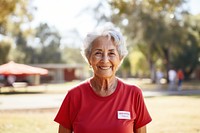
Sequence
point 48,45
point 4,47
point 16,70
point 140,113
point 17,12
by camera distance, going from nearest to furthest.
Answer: point 140,113, point 17,12, point 16,70, point 4,47, point 48,45

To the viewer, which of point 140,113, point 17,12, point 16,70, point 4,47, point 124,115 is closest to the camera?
point 124,115

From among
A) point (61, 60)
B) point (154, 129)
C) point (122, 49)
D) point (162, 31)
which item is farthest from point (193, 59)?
point (122, 49)

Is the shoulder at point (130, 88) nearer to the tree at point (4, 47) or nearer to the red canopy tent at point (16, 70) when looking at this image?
the red canopy tent at point (16, 70)

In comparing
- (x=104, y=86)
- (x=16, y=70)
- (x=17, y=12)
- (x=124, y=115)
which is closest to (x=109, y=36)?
(x=104, y=86)

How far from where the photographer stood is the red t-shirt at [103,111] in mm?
3031

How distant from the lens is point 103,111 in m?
3.07

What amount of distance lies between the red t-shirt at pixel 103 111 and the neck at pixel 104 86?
0.11 feet

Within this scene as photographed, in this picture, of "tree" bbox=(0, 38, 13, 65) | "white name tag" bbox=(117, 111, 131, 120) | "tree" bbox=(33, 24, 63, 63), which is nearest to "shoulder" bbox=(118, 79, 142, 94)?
"white name tag" bbox=(117, 111, 131, 120)

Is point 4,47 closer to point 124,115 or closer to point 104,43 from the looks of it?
point 104,43

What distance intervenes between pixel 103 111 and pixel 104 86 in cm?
23

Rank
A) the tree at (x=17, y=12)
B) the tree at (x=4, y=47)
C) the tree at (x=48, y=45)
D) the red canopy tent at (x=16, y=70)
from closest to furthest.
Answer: the tree at (x=17, y=12) → the red canopy tent at (x=16, y=70) → the tree at (x=4, y=47) → the tree at (x=48, y=45)

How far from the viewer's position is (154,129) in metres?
10.5

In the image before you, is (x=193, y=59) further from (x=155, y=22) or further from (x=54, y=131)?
(x=54, y=131)

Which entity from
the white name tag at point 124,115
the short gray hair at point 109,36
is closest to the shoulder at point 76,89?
the short gray hair at point 109,36
